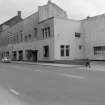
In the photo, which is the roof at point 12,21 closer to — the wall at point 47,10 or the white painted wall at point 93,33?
the wall at point 47,10

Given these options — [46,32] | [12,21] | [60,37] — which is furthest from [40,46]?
[12,21]

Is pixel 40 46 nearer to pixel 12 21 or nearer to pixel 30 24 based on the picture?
pixel 30 24

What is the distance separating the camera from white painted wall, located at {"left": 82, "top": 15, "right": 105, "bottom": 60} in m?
34.7

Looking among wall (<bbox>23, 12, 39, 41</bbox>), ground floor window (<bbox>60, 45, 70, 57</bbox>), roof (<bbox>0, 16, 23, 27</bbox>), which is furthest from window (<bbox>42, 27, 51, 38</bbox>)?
roof (<bbox>0, 16, 23, 27</bbox>)

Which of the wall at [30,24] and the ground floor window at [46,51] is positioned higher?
the wall at [30,24]

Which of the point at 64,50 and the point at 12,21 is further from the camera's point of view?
the point at 12,21

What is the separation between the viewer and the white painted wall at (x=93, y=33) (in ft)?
114

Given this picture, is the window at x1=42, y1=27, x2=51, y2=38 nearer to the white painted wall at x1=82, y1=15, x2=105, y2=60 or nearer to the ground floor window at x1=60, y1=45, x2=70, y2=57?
the ground floor window at x1=60, y1=45, x2=70, y2=57

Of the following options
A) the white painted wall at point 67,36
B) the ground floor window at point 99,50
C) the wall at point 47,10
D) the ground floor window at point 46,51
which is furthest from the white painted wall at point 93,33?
the ground floor window at point 46,51

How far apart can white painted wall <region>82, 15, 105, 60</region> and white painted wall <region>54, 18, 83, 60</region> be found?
1282mm

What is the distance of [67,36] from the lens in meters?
35.9

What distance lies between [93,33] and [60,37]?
6.74m

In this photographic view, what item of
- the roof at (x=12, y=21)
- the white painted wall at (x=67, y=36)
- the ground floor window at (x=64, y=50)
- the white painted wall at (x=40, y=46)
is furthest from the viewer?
the roof at (x=12, y=21)

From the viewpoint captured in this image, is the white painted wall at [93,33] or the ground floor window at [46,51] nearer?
the white painted wall at [93,33]
